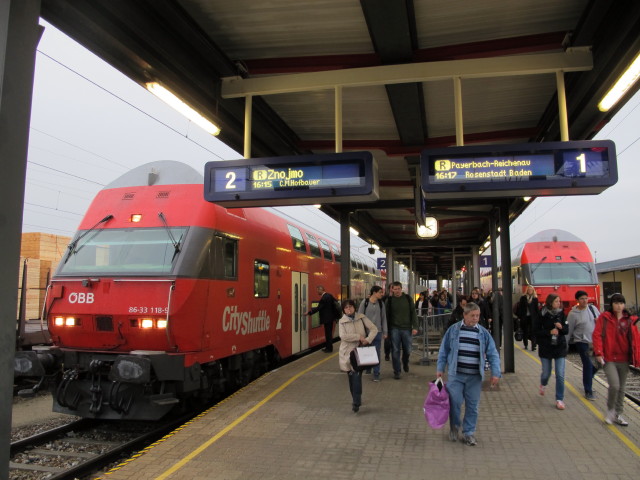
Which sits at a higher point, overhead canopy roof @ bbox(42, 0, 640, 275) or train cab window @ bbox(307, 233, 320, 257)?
overhead canopy roof @ bbox(42, 0, 640, 275)

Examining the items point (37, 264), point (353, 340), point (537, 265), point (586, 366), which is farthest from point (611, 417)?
point (37, 264)

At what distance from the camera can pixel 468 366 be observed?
216 inches

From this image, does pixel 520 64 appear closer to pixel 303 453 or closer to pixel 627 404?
pixel 303 453

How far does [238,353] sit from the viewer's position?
328 inches

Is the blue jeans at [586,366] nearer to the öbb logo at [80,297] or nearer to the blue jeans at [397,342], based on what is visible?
the blue jeans at [397,342]

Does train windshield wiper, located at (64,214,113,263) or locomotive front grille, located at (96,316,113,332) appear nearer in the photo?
locomotive front grille, located at (96,316,113,332)

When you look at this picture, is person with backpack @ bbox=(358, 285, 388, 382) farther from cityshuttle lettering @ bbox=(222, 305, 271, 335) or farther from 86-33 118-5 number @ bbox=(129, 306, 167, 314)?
86-33 118-5 number @ bbox=(129, 306, 167, 314)

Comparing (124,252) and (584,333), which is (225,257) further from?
(584,333)

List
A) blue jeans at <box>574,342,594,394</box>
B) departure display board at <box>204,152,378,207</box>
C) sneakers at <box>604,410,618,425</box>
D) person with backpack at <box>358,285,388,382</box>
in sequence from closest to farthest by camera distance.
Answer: departure display board at <box>204,152,378,207</box>, sneakers at <box>604,410,618,425</box>, blue jeans at <box>574,342,594,394</box>, person with backpack at <box>358,285,388,382</box>

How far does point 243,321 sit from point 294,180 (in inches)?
142

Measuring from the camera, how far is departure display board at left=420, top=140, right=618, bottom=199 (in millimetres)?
5184

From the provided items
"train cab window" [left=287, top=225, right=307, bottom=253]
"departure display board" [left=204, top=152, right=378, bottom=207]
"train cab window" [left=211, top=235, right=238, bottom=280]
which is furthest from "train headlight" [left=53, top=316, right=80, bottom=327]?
"train cab window" [left=287, top=225, right=307, bottom=253]

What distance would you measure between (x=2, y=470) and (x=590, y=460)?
5212 millimetres

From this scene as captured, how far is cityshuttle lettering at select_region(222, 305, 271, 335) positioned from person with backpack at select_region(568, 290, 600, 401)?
5.20 meters
